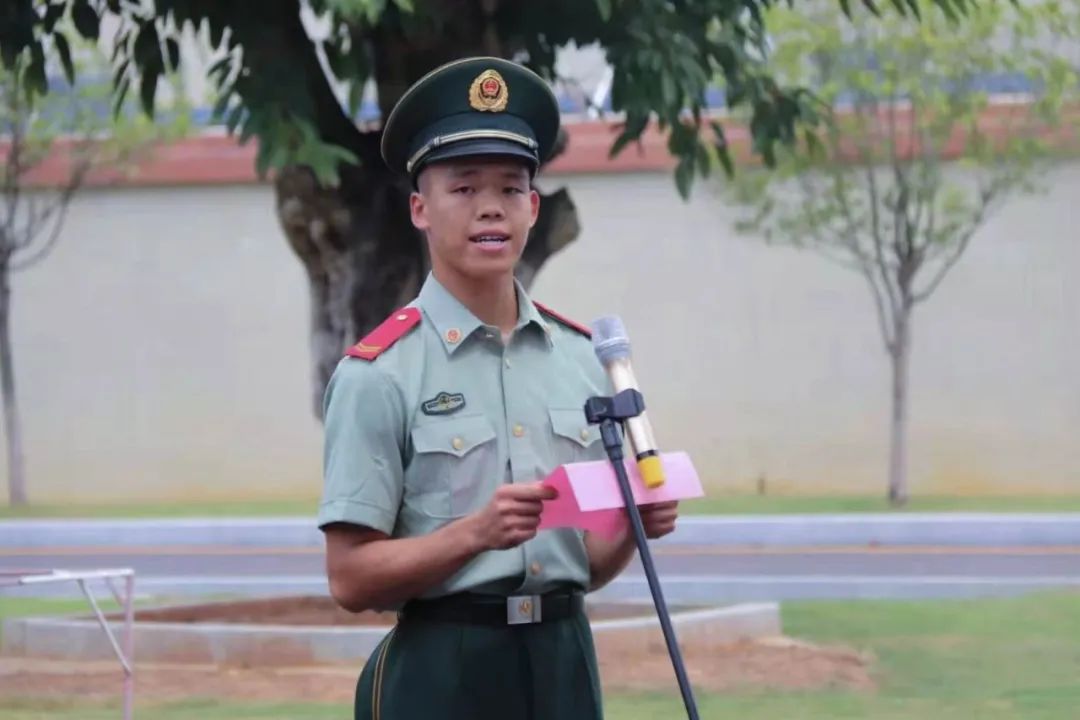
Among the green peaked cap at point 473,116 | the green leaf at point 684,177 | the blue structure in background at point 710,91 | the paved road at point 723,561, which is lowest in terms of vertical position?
the paved road at point 723,561

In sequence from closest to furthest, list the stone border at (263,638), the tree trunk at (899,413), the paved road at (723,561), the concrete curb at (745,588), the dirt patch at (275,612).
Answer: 1. the stone border at (263,638)
2. the dirt patch at (275,612)
3. the concrete curb at (745,588)
4. the paved road at (723,561)
5. the tree trunk at (899,413)

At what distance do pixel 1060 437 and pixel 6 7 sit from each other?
598 inches

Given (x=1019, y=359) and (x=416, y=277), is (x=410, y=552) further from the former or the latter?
(x=1019, y=359)

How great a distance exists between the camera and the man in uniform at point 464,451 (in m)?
2.93

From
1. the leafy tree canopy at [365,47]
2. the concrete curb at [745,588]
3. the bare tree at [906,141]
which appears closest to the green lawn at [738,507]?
the bare tree at [906,141]

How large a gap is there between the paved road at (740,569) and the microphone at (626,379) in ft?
32.3

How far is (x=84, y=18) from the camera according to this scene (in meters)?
7.58

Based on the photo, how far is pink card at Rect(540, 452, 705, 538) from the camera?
2.74m

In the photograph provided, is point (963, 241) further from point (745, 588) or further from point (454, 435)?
point (454, 435)

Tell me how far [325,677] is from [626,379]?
628 centimetres

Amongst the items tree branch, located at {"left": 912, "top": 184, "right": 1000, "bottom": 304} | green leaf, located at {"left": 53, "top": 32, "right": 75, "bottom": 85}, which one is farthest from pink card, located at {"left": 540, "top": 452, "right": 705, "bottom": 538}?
tree branch, located at {"left": 912, "top": 184, "right": 1000, "bottom": 304}

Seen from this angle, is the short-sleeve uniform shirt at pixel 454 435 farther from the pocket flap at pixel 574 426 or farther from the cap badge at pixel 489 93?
the cap badge at pixel 489 93

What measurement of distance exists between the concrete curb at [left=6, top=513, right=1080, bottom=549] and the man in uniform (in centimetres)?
1344

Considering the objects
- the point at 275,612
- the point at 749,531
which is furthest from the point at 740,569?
the point at 275,612
